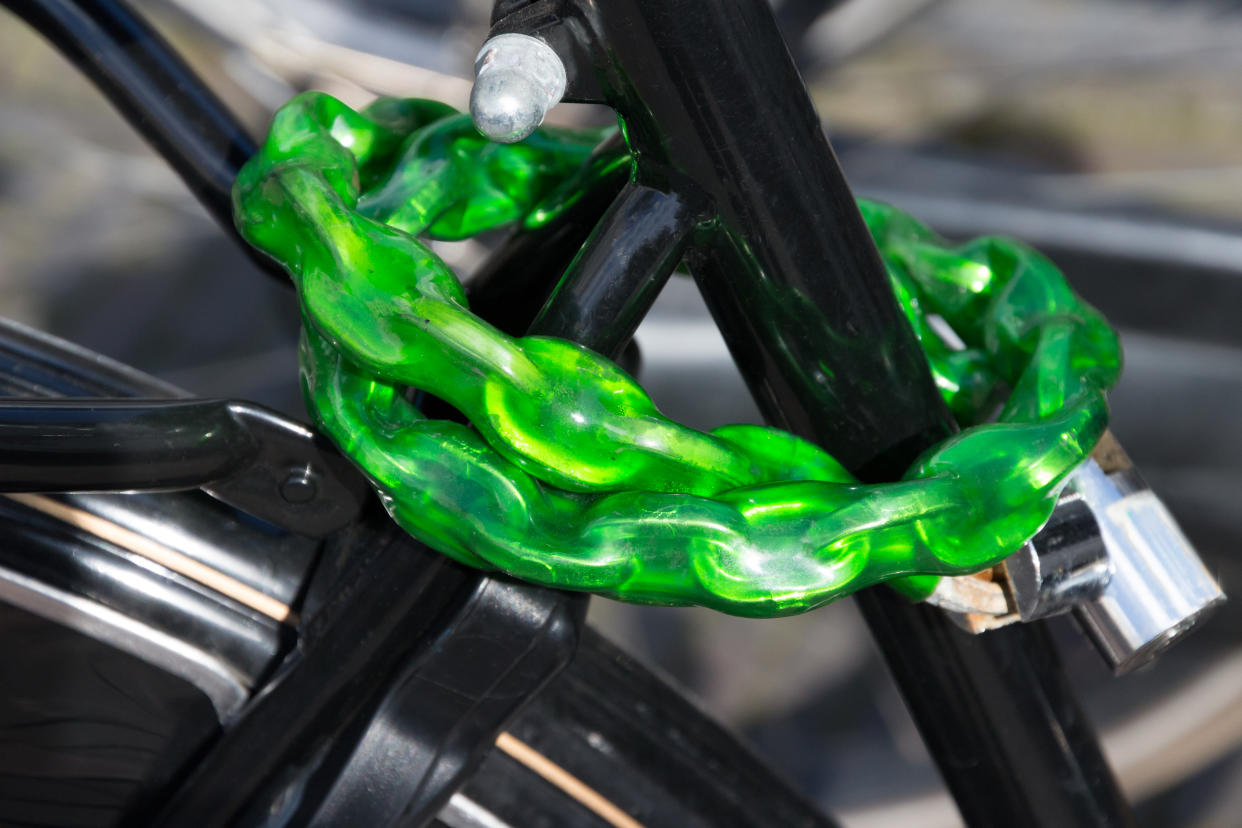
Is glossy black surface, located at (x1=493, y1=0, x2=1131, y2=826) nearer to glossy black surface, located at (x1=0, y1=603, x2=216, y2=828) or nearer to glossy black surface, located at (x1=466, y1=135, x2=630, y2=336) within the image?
glossy black surface, located at (x1=466, y1=135, x2=630, y2=336)

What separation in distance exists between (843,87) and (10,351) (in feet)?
4.06

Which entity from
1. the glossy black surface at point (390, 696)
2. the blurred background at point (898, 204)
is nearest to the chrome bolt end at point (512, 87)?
the glossy black surface at point (390, 696)

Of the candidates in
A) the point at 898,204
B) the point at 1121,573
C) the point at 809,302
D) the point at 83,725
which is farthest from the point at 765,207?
the point at 898,204

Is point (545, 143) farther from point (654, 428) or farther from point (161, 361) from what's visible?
point (161, 361)

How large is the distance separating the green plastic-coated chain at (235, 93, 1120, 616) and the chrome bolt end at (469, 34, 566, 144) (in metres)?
0.04

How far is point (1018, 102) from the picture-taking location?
1343 mm

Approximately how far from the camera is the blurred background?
0.89 m

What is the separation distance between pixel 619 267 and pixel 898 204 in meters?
0.79

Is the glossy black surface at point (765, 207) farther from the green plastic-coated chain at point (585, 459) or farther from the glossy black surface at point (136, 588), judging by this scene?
the glossy black surface at point (136, 588)

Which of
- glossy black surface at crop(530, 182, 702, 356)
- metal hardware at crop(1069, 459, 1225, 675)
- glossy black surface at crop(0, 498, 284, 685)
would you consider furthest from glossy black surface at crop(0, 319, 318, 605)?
metal hardware at crop(1069, 459, 1225, 675)

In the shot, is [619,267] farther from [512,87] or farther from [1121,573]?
[1121,573]

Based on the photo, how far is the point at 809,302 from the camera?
31 centimetres

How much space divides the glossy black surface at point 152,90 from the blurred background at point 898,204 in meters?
0.26

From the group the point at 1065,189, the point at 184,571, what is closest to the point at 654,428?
the point at 184,571
